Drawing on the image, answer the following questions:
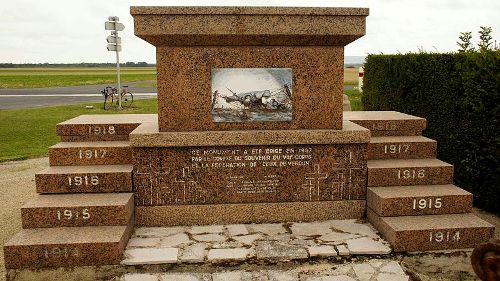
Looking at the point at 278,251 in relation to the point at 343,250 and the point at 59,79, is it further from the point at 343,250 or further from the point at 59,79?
the point at 59,79

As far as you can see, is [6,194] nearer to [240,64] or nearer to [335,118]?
[240,64]

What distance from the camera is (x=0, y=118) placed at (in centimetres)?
1586

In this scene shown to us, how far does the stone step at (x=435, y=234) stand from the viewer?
509cm

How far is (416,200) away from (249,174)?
207 centimetres

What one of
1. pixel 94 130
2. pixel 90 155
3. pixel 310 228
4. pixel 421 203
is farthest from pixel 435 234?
pixel 94 130

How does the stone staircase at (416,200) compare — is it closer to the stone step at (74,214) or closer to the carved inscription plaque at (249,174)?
the carved inscription plaque at (249,174)

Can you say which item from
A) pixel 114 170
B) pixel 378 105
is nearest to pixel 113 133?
pixel 114 170

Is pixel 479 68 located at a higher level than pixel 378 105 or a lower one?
higher

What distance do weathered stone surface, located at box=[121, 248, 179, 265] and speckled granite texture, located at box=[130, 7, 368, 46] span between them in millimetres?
2498

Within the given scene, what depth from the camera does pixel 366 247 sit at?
5.13m

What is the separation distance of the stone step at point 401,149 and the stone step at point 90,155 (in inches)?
134

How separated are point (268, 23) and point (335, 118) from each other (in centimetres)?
153

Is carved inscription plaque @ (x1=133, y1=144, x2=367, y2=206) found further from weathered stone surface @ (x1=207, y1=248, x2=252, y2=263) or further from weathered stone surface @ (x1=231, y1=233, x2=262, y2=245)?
weathered stone surface @ (x1=207, y1=248, x2=252, y2=263)

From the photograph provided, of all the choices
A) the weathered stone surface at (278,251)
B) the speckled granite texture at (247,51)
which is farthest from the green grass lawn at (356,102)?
the weathered stone surface at (278,251)
